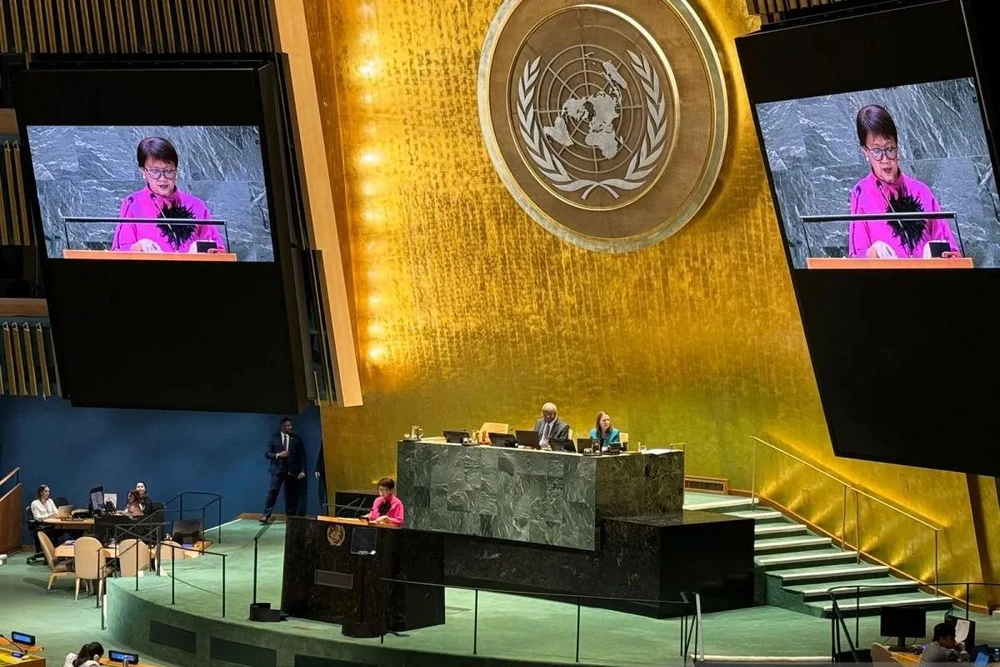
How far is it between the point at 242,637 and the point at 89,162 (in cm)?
440

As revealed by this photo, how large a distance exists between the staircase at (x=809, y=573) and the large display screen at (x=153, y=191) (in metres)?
4.99

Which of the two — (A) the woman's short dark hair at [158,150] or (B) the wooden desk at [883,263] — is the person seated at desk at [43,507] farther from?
(B) the wooden desk at [883,263]

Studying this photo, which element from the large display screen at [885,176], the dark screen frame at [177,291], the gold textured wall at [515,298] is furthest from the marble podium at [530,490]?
the large display screen at [885,176]

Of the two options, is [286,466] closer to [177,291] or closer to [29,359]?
[29,359]

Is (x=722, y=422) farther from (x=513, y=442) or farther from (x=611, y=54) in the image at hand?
(x=611, y=54)

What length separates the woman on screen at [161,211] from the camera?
44.8ft

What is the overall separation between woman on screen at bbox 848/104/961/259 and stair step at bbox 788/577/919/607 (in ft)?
12.2

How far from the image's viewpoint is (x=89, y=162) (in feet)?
45.5

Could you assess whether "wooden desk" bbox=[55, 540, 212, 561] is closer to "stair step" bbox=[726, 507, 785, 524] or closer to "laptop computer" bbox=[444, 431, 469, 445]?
"laptop computer" bbox=[444, 431, 469, 445]

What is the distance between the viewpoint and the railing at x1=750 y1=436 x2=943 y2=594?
14.0 metres

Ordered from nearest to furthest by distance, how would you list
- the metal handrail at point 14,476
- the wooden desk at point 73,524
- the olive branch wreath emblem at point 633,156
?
1. the olive branch wreath emblem at point 633,156
2. the wooden desk at point 73,524
3. the metal handrail at point 14,476

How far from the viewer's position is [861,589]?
13719 millimetres

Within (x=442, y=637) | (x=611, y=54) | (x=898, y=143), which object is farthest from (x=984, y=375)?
(x=611, y=54)

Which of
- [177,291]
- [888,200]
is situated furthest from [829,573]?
[177,291]
